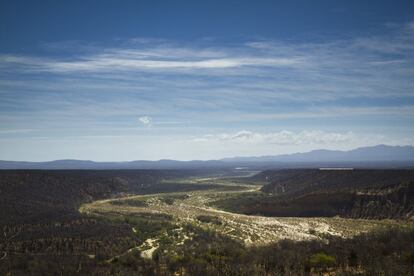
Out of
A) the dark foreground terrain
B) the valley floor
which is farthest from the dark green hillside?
the valley floor

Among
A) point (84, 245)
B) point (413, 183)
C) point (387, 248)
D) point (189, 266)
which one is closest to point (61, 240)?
point (84, 245)

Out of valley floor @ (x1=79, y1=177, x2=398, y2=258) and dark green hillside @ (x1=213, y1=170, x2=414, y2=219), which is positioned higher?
dark green hillside @ (x1=213, y1=170, x2=414, y2=219)

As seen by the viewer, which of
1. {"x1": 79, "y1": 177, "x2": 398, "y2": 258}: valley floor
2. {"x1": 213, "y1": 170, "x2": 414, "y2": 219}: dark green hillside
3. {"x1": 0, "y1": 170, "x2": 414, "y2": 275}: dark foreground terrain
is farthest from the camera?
{"x1": 213, "y1": 170, "x2": 414, "y2": 219}: dark green hillside

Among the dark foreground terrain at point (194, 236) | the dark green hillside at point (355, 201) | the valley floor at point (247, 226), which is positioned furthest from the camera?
the dark green hillside at point (355, 201)

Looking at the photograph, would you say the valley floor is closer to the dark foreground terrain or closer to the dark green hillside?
the dark foreground terrain

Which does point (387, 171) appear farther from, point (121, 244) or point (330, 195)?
point (121, 244)

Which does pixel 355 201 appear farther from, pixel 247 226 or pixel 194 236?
pixel 194 236

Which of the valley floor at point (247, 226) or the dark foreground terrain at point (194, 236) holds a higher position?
the dark foreground terrain at point (194, 236)

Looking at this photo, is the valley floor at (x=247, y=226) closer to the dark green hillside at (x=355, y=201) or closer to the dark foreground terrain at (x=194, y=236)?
the dark foreground terrain at (x=194, y=236)

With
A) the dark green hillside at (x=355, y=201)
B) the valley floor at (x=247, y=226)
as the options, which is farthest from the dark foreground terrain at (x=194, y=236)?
the valley floor at (x=247, y=226)
